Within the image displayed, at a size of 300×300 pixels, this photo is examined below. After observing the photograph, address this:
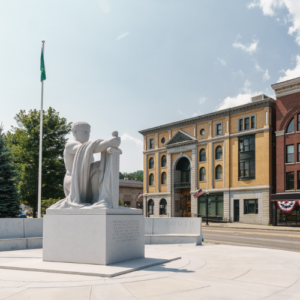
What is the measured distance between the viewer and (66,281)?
7.44 meters

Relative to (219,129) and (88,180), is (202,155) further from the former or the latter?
(88,180)

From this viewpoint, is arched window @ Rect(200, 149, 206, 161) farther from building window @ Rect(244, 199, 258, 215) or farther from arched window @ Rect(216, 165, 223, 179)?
building window @ Rect(244, 199, 258, 215)

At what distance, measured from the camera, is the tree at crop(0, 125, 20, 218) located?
2448 centimetres

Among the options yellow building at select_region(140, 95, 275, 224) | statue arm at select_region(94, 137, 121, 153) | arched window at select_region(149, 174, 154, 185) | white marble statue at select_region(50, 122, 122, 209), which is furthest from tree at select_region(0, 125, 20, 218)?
arched window at select_region(149, 174, 154, 185)

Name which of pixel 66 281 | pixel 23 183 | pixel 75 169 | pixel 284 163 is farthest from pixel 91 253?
pixel 284 163

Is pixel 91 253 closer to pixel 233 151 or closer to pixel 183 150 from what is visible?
pixel 233 151

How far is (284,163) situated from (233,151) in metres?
7.86

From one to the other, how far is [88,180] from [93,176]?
19 cm

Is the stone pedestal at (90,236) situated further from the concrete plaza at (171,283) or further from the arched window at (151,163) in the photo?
the arched window at (151,163)

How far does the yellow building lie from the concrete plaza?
3803 cm

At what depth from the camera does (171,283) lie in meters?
7.20

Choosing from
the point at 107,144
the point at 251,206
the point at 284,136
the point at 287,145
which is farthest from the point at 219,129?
the point at 107,144

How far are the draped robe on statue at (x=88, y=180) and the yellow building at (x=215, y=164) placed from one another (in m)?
38.4

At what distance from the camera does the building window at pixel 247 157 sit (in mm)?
47281
